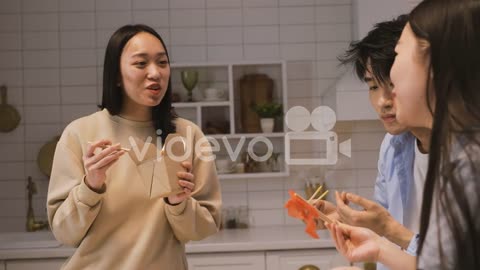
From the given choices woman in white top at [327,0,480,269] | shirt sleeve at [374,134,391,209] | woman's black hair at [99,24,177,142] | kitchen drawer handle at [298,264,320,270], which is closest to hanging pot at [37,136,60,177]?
kitchen drawer handle at [298,264,320,270]

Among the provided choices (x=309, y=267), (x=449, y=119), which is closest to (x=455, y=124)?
(x=449, y=119)

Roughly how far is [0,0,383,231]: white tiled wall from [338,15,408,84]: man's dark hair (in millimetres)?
1458

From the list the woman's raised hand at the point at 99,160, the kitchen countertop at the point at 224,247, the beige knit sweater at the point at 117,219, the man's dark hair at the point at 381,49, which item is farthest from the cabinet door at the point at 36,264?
the man's dark hair at the point at 381,49

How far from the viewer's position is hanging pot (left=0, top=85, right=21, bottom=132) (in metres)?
2.48

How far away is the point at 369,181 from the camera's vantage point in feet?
8.05

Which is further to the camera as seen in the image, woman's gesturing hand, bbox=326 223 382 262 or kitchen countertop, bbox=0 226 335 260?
kitchen countertop, bbox=0 226 335 260

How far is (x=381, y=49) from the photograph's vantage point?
100 cm

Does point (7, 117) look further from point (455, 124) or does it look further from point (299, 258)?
point (455, 124)

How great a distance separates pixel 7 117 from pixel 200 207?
1.68m

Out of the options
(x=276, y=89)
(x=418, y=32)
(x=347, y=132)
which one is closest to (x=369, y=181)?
(x=347, y=132)

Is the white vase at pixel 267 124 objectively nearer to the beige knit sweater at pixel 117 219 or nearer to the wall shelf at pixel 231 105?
the wall shelf at pixel 231 105

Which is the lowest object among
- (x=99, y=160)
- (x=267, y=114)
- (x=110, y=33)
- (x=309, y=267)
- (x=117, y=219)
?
(x=309, y=267)

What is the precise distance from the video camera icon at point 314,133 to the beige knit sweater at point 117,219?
4.38 ft

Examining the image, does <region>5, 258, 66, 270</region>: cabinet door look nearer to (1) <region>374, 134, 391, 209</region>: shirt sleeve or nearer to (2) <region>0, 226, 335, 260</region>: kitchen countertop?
(2) <region>0, 226, 335, 260</region>: kitchen countertop
